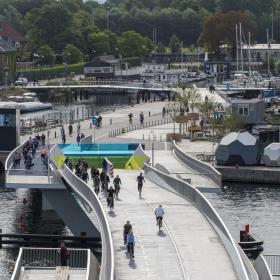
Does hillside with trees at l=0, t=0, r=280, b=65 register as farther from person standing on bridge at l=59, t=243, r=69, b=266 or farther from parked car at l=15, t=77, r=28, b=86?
person standing on bridge at l=59, t=243, r=69, b=266

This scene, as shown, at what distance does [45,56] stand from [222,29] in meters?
21.2

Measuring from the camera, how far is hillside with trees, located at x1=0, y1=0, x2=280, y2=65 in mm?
157750

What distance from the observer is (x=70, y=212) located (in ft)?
168

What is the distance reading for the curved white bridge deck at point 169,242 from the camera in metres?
34.5

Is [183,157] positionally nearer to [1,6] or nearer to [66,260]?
[66,260]

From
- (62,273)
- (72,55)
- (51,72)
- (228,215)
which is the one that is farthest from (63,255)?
(72,55)

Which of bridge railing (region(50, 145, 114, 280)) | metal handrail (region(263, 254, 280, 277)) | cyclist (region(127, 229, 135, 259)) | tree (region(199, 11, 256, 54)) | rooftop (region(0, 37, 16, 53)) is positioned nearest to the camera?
bridge railing (region(50, 145, 114, 280))

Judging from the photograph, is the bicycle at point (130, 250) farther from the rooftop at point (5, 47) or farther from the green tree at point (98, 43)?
the green tree at point (98, 43)

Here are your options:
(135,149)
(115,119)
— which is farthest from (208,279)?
(115,119)

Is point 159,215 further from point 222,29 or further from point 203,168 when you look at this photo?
point 222,29

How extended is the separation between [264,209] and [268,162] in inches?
456

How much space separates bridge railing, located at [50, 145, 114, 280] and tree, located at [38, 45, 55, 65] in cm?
9762

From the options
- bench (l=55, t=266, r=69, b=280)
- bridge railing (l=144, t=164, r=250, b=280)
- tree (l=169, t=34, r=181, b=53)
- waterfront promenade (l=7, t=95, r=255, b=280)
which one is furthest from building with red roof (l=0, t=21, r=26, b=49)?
bench (l=55, t=266, r=69, b=280)

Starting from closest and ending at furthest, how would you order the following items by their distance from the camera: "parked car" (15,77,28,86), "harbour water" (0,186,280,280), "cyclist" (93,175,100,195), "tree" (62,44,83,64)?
"harbour water" (0,186,280,280) < "cyclist" (93,175,100,195) < "parked car" (15,77,28,86) < "tree" (62,44,83,64)
